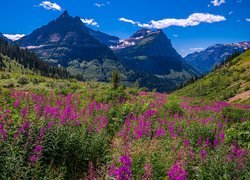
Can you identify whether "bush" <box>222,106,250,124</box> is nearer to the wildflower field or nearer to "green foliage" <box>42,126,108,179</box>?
the wildflower field

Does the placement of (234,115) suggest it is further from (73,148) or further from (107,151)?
(73,148)

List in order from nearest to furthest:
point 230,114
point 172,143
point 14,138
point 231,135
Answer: point 14,138, point 172,143, point 231,135, point 230,114

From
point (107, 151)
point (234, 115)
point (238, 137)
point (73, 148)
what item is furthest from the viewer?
point (234, 115)

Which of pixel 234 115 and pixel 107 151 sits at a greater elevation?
pixel 234 115

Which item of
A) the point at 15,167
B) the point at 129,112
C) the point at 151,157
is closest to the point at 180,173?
the point at 151,157

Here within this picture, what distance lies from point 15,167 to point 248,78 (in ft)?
213

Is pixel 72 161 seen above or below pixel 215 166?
below

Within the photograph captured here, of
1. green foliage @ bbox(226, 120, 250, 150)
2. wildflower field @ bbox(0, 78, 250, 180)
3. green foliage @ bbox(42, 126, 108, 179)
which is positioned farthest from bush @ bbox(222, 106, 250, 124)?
green foliage @ bbox(42, 126, 108, 179)

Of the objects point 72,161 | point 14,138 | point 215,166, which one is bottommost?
point 72,161

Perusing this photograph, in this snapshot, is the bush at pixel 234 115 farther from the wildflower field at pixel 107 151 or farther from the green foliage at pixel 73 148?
the green foliage at pixel 73 148

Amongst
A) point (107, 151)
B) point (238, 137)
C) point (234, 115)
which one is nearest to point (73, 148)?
point (107, 151)

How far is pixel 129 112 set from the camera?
1580 centimetres

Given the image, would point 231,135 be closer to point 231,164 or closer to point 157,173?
point 231,164

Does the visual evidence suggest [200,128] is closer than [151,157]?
No
